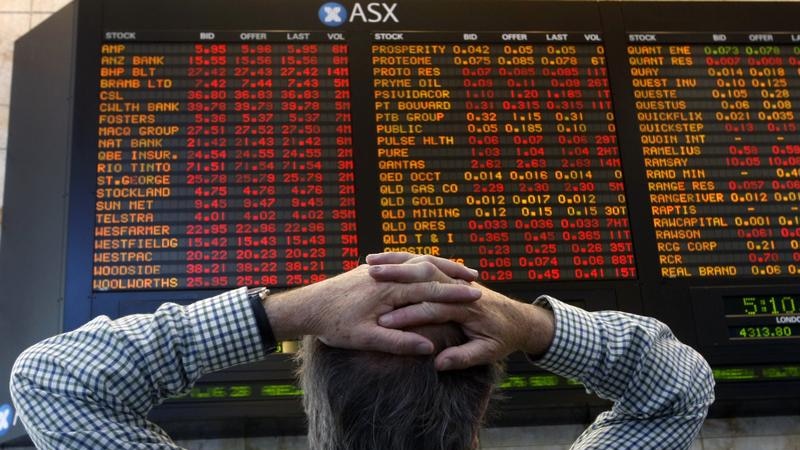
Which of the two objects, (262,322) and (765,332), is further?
(765,332)

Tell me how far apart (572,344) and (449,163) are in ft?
6.39

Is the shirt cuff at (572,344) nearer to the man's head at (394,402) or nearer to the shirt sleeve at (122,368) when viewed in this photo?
the man's head at (394,402)

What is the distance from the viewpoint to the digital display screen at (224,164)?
9.40 ft

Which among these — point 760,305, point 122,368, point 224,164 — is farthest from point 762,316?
point 122,368

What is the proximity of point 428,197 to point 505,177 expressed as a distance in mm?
288

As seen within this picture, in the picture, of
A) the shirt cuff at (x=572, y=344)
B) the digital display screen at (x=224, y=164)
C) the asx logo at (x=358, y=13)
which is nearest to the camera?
the shirt cuff at (x=572, y=344)

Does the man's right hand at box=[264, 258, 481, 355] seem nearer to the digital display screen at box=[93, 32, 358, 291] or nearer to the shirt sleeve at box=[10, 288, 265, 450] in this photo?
the shirt sleeve at box=[10, 288, 265, 450]

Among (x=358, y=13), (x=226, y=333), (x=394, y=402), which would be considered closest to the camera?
(x=394, y=402)

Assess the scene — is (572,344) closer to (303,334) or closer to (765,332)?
(303,334)

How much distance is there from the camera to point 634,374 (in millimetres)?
1181

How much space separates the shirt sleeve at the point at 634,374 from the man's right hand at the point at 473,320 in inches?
3.1

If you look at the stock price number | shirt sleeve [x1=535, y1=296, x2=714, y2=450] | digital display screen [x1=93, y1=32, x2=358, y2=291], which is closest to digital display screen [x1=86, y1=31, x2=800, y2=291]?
digital display screen [x1=93, y1=32, x2=358, y2=291]

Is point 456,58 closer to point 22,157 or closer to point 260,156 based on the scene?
point 260,156

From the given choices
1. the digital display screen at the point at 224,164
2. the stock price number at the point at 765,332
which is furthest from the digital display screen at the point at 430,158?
the stock price number at the point at 765,332
